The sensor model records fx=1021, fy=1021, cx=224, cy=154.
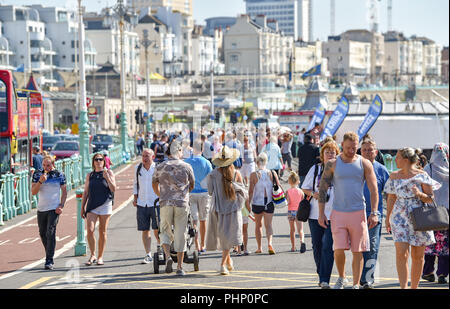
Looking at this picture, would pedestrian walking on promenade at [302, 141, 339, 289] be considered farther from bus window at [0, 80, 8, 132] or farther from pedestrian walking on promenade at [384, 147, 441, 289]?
bus window at [0, 80, 8, 132]

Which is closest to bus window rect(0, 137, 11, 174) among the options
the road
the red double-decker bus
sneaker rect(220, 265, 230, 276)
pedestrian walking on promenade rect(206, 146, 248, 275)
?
the red double-decker bus

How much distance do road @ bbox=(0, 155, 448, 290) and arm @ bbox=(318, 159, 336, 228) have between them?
90 cm

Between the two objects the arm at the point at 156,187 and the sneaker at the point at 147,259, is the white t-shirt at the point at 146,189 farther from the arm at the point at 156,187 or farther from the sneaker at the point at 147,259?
the arm at the point at 156,187

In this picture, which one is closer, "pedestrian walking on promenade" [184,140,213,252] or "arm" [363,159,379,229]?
"arm" [363,159,379,229]

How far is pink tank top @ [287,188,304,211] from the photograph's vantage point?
15.1 metres

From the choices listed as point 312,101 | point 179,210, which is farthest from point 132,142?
point 179,210

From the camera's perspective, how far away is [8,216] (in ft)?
67.2

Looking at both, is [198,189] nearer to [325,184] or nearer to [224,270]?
[224,270]

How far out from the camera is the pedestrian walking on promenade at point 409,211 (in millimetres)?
9977

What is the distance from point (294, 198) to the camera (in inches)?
600

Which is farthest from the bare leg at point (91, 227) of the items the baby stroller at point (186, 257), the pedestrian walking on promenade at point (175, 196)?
the pedestrian walking on promenade at point (175, 196)

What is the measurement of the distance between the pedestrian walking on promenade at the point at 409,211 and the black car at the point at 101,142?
36068 mm
